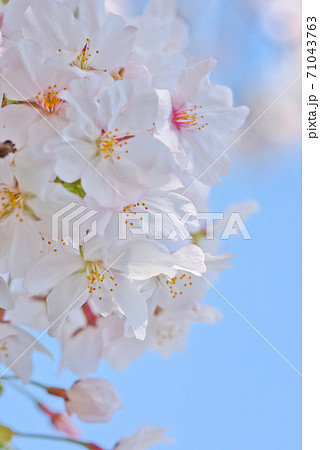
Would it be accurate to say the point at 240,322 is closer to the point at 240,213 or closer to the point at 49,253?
the point at 240,213

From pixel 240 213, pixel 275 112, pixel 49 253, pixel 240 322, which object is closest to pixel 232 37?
pixel 275 112

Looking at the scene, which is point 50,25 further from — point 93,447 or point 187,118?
point 93,447

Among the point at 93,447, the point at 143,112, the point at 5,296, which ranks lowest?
the point at 93,447

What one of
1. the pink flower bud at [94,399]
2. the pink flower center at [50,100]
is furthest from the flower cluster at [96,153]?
the pink flower bud at [94,399]

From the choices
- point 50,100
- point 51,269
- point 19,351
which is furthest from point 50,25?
point 19,351

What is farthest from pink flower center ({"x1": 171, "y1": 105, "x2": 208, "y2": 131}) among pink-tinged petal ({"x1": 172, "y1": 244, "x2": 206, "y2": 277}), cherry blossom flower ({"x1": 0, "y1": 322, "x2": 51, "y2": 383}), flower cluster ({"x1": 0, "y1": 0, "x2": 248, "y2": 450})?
cherry blossom flower ({"x1": 0, "y1": 322, "x2": 51, "y2": 383})

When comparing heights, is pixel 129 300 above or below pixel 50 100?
below

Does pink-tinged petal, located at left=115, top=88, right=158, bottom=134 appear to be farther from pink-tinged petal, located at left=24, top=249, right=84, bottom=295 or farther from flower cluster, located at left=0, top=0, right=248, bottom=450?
pink-tinged petal, located at left=24, top=249, right=84, bottom=295
